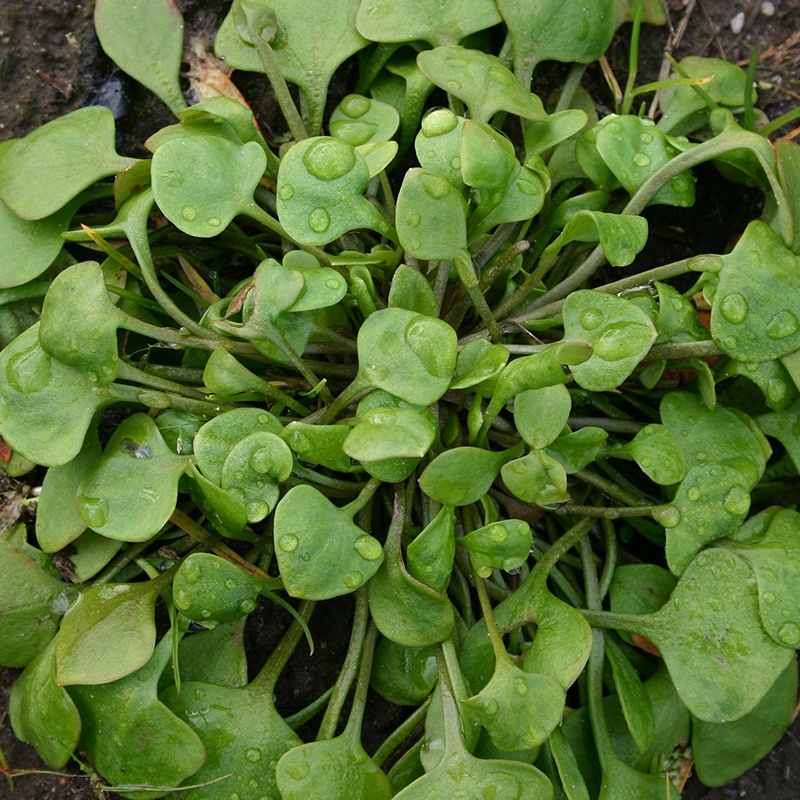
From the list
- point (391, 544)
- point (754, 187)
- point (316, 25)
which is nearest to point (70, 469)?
point (391, 544)

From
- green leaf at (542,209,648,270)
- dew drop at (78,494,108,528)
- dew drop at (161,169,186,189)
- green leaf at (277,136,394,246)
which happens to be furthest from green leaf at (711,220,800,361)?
dew drop at (78,494,108,528)

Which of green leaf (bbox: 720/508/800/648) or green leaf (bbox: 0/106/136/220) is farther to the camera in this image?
green leaf (bbox: 0/106/136/220)

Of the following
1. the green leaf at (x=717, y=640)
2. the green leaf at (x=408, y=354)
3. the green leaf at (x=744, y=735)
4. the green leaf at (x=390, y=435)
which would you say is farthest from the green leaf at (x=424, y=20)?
the green leaf at (x=744, y=735)

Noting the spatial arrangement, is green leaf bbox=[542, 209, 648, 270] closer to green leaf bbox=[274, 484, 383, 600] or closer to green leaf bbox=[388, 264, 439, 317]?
green leaf bbox=[388, 264, 439, 317]

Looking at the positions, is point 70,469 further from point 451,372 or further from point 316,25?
point 316,25

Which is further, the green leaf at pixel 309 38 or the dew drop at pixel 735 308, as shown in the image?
the green leaf at pixel 309 38

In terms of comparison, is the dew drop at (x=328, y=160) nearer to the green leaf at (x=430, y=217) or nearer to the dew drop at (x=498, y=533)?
the green leaf at (x=430, y=217)
